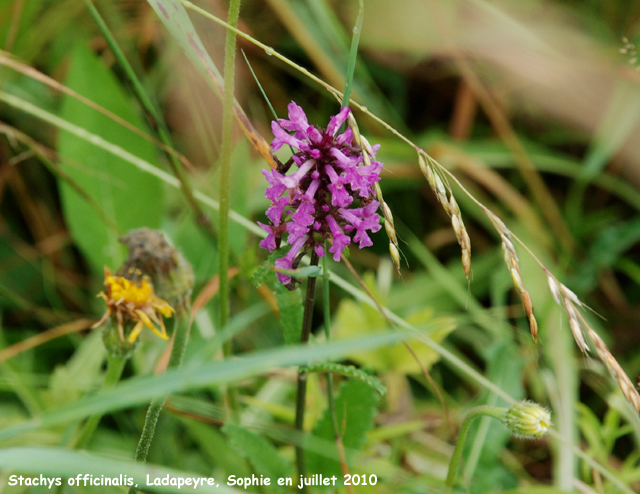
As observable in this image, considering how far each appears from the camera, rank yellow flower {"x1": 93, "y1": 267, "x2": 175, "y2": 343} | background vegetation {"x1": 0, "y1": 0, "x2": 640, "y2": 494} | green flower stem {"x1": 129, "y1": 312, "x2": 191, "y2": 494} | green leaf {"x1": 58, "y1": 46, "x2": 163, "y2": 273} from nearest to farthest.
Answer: green flower stem {"x1": 129, "y1": 312, "x2": 191, "y2": 494}
yellow flower {"x1": 93, "y1": 267, "x2": 175, "y2": 343}
background vegetation {"x1": 0, "y1": 0, "x2": 640, "y2": 494}
green leaf {"x1": 58, "y1": 46, "x2": 163, "y2": 273}

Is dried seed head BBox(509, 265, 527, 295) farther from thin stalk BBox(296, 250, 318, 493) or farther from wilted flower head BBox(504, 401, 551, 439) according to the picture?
thin stalk BBox(296, 250, 318, 493)

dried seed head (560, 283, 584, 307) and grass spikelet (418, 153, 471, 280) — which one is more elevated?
grass spikelet (418, 153, 471, 280)

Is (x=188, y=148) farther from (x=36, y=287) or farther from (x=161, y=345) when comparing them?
(x=161, y=345)

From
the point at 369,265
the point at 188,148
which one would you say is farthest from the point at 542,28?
the point at 188,148

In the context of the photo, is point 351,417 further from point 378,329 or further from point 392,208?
point 392,208

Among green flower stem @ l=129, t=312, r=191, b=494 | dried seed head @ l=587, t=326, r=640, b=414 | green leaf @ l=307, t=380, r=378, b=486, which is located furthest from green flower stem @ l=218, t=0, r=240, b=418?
dried seed head @ l=587, t=326, r=640, b=414

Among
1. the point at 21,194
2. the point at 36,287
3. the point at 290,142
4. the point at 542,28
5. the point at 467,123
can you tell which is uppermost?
the point at 542,28

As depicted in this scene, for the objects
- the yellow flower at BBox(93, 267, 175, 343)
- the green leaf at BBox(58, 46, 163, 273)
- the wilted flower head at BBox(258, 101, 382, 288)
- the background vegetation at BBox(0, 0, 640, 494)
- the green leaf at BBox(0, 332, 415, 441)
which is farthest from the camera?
Result: the green leaf at BBox(58, 46, 163, 273)

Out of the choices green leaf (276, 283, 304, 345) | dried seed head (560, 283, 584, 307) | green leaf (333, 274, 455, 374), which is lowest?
dried seed head (560, 283, 584, 307)

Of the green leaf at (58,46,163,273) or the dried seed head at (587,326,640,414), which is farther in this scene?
the green leaf at (58,46,163,273)
